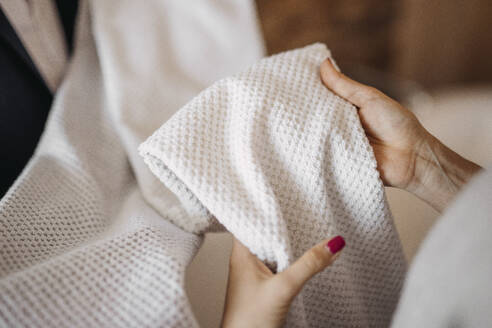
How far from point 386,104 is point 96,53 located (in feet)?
2.02

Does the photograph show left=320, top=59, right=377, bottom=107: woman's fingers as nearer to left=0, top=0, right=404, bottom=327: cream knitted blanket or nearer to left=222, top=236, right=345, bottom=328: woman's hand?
left=0, top=0, right=404, bottom=327: cream knitted blanket

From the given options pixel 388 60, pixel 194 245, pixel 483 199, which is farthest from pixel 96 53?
pixel 388 60

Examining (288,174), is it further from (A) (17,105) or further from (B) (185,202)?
(A) (17,105)

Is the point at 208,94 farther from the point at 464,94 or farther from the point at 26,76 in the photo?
the point at 464,94

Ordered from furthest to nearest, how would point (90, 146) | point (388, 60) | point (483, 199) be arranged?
point (388, 60) < point (90, 146) < point (483, 199)

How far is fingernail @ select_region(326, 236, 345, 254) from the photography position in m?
0.42

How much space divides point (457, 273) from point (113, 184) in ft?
1.70

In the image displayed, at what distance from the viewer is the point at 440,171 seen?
57 centimetres

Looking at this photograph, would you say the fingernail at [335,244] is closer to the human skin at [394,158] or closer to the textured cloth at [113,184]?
Answer: the human skin at [394,158]

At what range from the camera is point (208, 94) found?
0.49 metres

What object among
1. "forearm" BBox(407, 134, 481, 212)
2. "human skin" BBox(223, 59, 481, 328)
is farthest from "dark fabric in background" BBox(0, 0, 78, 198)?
"forearm" BBox(407, 134, 481, 212)

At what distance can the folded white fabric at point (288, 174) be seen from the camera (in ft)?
1.40

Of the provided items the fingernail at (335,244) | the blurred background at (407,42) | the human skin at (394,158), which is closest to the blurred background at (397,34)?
the blurred background at (407,42)

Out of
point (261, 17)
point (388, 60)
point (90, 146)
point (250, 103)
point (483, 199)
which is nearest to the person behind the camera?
point (483, 199)
